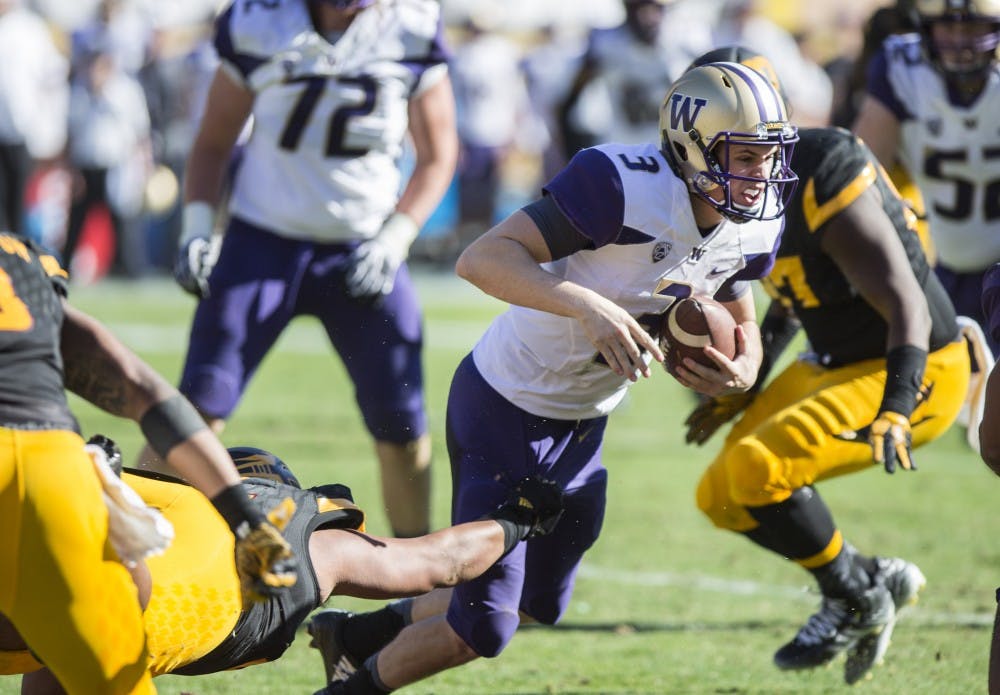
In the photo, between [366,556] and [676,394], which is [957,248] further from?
[676,394]

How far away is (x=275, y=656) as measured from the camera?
3279 mm

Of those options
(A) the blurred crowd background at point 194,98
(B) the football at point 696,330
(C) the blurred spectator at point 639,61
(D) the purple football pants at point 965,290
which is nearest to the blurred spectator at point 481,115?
(A) the blurred crowd background at point 194,98

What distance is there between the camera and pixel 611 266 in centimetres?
353

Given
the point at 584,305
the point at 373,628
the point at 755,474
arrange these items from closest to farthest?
the point at 584,305
the point at 373,628
the point at 755,474

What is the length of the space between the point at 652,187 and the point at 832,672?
1808mm

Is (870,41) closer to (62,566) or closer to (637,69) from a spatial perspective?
(637,69)

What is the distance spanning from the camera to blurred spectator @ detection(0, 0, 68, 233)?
460 inches

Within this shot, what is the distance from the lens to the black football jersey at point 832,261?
161 inches

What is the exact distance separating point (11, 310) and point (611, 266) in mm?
1390

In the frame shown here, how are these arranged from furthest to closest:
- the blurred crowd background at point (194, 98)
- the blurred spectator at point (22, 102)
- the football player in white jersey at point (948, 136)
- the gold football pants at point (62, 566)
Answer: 1. the blurred spectator at point (22, 102)
2. the blurred crowd background at point (194, 98)
3. the football player in white jersey at point (948, 136)
4. the gold football pants at point (62, 566)

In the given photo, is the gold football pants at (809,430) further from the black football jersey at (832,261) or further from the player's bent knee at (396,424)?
the player's bent knee at (396,424)

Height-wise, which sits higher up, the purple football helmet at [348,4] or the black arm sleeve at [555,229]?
the purple football helmet at [348,4]

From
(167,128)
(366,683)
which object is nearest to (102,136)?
(167,128)

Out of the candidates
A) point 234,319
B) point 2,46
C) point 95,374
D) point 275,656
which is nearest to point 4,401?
point 95,374
